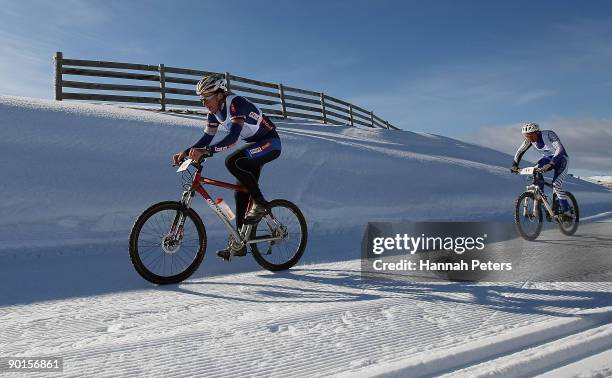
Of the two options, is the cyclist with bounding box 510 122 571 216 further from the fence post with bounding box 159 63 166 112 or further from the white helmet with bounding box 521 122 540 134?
the fence post with bounding box 159 63 166 112

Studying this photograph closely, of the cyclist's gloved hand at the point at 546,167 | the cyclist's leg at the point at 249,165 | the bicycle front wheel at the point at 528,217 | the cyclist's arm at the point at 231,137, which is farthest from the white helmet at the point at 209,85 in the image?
the cyclist's gloved hand at the point at 546,167

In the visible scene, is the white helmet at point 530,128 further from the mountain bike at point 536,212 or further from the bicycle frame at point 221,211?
the bicycle frame at point 221,211

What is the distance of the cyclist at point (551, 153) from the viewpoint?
7914 mm

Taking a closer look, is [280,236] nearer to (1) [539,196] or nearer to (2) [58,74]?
(1) [539,196]

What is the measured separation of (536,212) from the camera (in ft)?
24.3

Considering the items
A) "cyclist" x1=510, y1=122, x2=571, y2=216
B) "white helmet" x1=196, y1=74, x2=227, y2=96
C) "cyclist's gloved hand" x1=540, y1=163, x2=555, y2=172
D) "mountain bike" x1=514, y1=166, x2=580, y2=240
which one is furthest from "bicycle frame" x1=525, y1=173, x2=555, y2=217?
"white helmet" x1=196, y1=74, x2=227, y2=96

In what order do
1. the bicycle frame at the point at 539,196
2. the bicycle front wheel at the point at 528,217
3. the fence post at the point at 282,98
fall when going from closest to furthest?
the bicycle front wheel at the point at 528,217, the bicycle frame at the point at 539,196, the fence post at the point at 282,98

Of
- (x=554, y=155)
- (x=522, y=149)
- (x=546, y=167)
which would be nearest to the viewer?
(x=546, y=167)

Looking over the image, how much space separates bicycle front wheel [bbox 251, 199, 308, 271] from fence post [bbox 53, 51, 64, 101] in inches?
432

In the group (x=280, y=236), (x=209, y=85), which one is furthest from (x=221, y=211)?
(x=209, y=85)

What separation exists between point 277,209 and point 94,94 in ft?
35.8

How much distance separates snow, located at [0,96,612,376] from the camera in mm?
2473

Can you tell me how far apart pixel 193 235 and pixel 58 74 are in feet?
37.5

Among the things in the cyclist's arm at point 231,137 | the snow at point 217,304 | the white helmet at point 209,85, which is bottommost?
the snow at point 217,304
